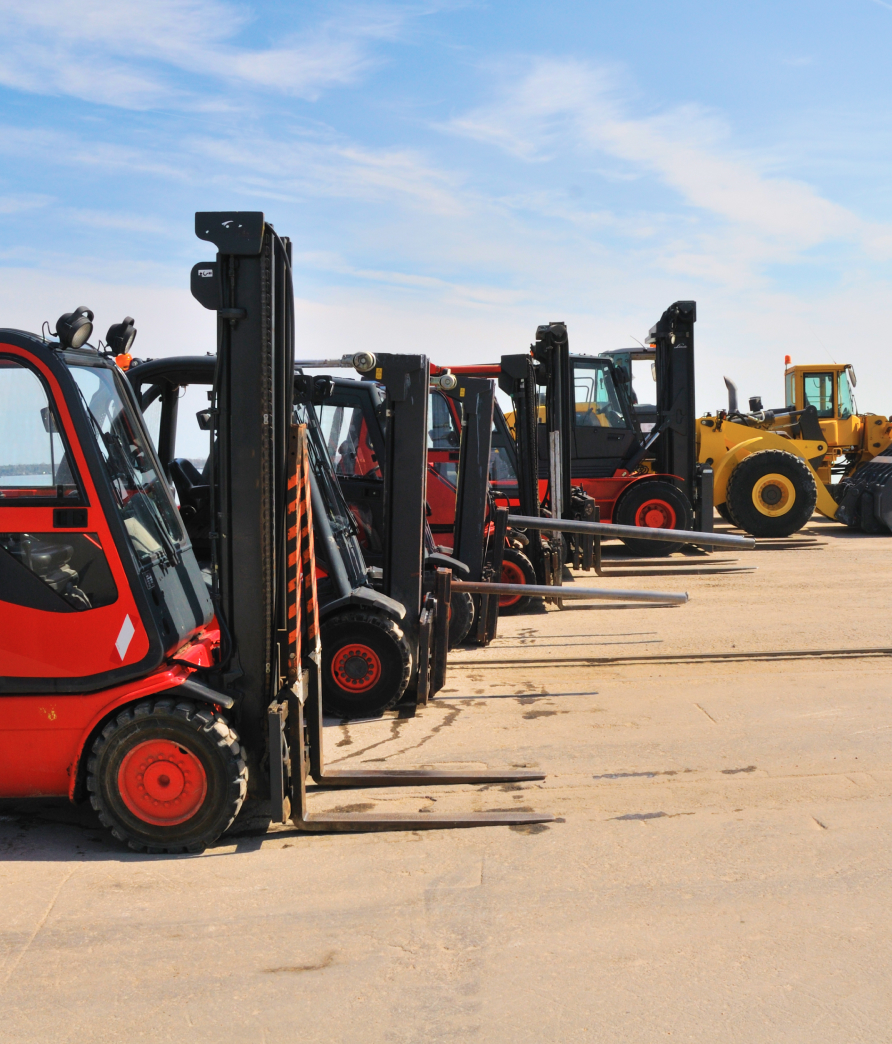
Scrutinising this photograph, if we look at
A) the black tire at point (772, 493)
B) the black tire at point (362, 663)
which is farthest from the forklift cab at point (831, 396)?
the black tire at point (362, 663)

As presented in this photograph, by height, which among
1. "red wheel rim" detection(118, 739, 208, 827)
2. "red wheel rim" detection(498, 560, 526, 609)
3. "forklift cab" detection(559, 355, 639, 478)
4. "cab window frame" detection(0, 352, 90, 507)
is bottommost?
"red wheel rim" detection(118, 739, 208, 827)

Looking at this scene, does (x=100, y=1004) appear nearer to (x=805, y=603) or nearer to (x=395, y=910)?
(x=395, y=910)

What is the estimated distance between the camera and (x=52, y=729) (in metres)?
3.98

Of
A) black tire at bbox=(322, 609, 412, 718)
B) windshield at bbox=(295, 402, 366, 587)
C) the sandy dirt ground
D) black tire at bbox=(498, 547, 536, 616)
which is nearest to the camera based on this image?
the sandy dirt ground

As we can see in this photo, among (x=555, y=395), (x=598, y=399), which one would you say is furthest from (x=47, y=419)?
(x=598, y=399)

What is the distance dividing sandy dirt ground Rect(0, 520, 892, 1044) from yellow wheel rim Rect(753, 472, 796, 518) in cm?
1029

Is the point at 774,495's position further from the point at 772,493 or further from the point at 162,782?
the point at 162,782

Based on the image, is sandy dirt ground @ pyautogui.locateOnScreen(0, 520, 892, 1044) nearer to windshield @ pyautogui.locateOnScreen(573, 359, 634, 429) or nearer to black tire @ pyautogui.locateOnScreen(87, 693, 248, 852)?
black tire @ pyautogui.locateOnScreen(87, 693, 248, 852)

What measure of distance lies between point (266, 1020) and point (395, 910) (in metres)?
0.75

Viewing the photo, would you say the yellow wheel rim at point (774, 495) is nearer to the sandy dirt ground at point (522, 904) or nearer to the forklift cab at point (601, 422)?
the forklift cab at point (601, 422)

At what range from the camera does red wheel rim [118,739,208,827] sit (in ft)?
13.0

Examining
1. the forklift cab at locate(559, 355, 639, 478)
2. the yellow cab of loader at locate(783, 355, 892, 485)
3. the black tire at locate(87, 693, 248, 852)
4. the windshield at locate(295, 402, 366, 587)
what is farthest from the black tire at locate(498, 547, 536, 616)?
the yellow cab of loader at locate(783, 355, 892, 485)

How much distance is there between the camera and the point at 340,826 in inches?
168

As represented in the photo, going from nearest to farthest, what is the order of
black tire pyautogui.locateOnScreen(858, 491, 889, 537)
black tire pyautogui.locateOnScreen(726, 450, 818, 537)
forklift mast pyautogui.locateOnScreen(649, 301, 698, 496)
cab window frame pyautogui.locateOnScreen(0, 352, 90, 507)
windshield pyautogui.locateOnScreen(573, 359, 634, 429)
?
cab window frame pyautogui.locateOnScreen(0, 352, 90, 507)
windshield pyautogui.locateOnScreen(573, 359, 634, 429)
forklift mast pyautogui.locateOnScreen(649, 301, 698, 496)
black tire pyautogui.locateOnScreen(726, 450, 818, 537)
black tire pyautogui.locateOnScreen(858, 491, 889, 537)
